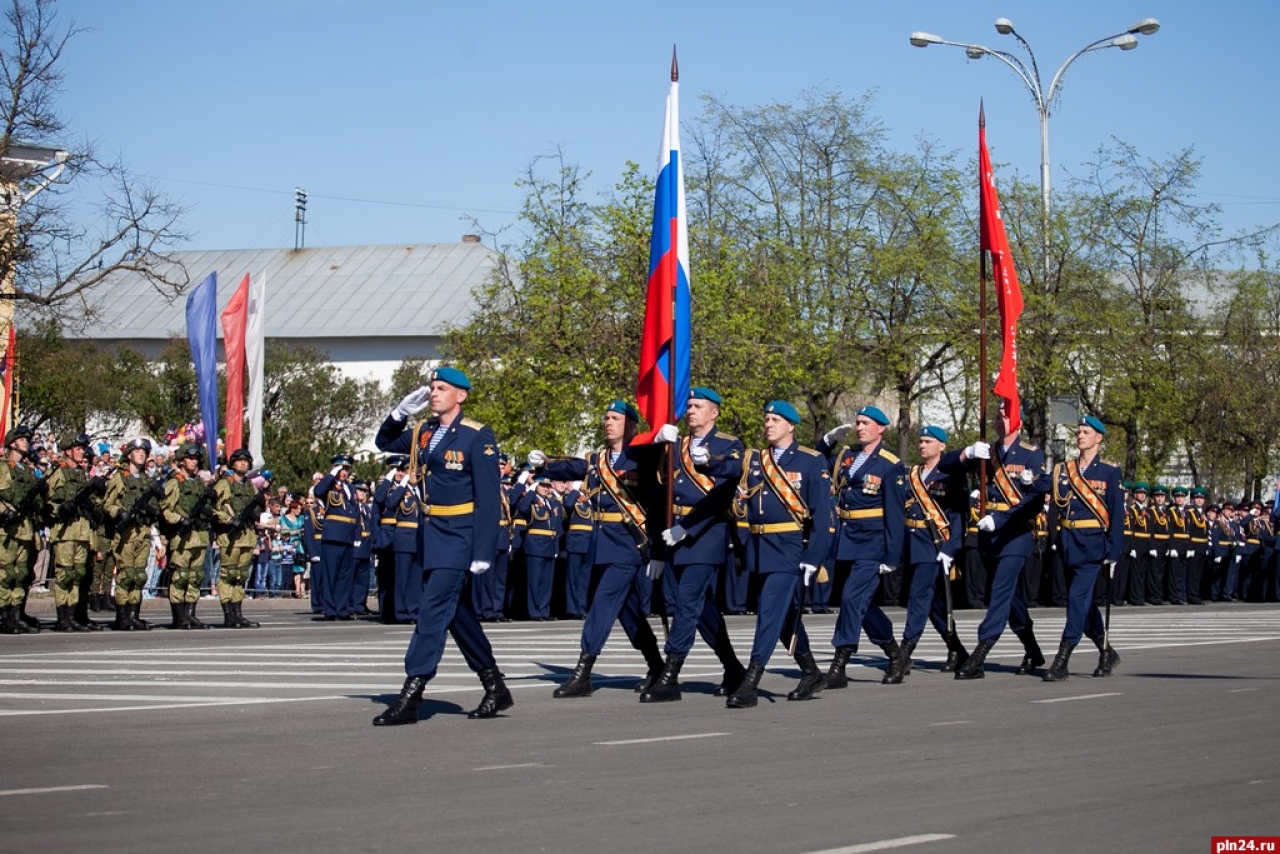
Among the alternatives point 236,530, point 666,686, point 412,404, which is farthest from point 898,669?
point 236,530

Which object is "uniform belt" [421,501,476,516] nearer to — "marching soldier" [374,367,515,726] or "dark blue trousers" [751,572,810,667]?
"marching soldier" [374,367,515,726]

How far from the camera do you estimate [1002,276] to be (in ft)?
57.0

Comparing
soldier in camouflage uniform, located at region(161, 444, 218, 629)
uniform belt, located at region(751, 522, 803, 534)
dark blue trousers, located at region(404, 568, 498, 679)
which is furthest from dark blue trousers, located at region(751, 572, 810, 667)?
soldier in camouflage uniform, located at region(161, 444, 218, 629)

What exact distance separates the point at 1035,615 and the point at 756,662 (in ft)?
50.0

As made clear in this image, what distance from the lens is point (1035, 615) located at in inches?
1045

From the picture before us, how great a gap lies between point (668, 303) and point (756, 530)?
171 centimetres

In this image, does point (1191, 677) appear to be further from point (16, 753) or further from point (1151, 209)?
point (1151, 209)

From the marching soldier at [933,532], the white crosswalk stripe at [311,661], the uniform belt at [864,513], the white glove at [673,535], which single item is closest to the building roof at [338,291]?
the white crosswalk stripe at [311,661]

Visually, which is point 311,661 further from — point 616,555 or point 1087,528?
point 1087,528

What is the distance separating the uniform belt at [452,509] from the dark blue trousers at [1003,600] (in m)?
5.04

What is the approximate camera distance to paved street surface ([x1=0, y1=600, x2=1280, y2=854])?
7125mm

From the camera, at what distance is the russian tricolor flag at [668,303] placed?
41.9 feet

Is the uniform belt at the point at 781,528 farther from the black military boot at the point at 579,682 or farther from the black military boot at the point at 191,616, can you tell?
the black military boot at the point at 191,616

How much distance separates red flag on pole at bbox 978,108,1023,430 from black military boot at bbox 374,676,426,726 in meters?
7.48
